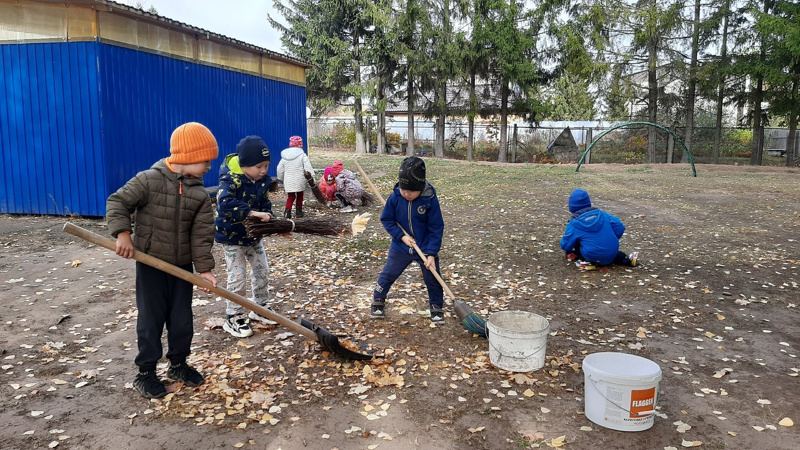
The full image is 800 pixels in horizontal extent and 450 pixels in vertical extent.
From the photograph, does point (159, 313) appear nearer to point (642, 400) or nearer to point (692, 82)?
point (642, 400)

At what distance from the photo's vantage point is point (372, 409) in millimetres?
3592

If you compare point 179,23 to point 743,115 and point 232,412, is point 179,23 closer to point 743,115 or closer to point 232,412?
point 232,412

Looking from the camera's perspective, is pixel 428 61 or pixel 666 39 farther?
pixel 428 61

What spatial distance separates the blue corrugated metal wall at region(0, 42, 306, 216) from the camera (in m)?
9.52

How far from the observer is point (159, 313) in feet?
12.1

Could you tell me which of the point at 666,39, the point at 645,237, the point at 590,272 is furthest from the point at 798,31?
the point at 590,272

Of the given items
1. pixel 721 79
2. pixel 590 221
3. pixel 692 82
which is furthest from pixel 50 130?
pixel 721 79

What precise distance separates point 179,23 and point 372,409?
10.3 metres

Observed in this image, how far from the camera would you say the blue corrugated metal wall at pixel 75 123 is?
9523 mm

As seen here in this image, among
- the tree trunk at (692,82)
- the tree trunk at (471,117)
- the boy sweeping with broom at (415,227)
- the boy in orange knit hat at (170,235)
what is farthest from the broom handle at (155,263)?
the tree trunk at (471,117)

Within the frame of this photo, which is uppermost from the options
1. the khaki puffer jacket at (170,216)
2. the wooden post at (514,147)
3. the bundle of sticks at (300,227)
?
the wooden post at (514,147)

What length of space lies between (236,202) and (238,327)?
3.60 feet

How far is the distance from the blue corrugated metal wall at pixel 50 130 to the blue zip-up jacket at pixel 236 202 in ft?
20.6

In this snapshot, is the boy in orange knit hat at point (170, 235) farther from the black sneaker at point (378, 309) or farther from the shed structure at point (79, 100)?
the shed structure at point (79, 100)
